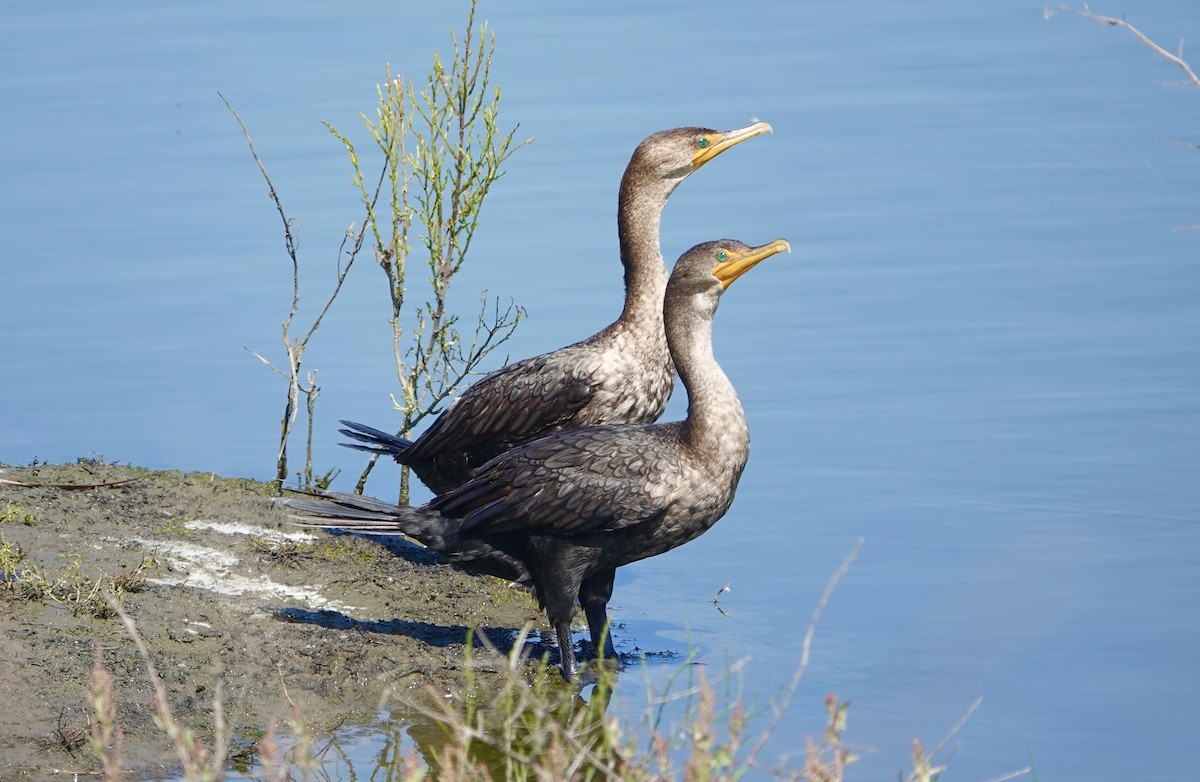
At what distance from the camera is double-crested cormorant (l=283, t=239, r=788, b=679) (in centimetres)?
657

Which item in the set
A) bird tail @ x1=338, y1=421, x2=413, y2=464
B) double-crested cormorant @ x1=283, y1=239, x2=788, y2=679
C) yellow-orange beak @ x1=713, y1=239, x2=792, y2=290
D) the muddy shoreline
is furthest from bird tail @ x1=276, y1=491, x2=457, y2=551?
yellow-orange beak @ x1=713, y1=239, x2=792, y2=290

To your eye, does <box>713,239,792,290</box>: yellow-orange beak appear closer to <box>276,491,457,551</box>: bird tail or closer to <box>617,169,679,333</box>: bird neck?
<box>617,169,679,333</box>: bird neck

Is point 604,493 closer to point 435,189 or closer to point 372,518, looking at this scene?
point 372,518

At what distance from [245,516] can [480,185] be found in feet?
6.46

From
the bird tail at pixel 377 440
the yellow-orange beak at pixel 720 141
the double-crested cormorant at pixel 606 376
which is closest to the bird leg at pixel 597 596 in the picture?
the double-crested cormorant at pixel 606 376

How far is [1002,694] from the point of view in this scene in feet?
23.2

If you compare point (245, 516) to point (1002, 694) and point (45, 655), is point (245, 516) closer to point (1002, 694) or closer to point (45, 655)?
point (45, 655)

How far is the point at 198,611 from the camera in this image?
6.96 metres

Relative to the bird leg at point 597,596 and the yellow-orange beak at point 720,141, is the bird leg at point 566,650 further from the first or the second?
the yellow-orange beak at point 720,141

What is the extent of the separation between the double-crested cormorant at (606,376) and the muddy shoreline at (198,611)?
0.60 metres

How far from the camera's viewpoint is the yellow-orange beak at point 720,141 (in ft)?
26.5

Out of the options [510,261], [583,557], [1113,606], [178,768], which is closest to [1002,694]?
[1113,606]

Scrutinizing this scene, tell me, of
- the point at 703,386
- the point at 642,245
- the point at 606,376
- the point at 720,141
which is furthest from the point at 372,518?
A: the point at 720,141

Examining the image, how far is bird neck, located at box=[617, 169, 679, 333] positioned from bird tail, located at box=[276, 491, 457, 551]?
127 cm
